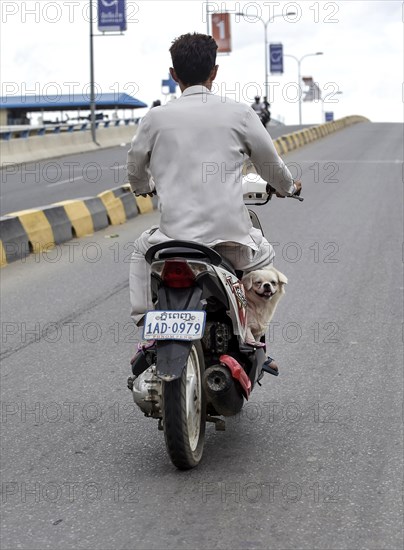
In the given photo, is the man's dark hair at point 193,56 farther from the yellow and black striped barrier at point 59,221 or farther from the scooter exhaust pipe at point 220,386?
the yellow and black striped barrier at point 59,221

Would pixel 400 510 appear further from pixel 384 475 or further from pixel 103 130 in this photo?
pixel 103 130

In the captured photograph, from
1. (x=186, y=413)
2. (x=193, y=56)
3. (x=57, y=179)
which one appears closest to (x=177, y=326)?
(x=186, y=413)

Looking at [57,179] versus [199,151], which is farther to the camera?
[57,179]

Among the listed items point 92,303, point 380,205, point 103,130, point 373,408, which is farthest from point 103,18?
point 373,408

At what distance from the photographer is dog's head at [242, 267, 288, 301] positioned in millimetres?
5176

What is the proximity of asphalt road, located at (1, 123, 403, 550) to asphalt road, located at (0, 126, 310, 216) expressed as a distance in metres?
10.2

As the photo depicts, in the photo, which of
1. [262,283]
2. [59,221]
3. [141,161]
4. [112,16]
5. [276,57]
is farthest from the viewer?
[276,57]

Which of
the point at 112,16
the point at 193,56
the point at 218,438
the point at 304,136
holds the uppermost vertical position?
the point at 112,16

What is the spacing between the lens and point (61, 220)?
14.2m

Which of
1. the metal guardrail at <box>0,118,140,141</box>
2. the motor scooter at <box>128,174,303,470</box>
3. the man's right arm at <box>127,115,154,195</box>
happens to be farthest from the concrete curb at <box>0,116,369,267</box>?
the metal guardrail at <box>0,118,140,141</box>

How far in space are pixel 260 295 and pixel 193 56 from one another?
119 cm

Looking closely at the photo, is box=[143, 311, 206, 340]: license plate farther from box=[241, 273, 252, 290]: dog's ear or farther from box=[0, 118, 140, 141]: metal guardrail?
box=[0, 118, 140, 141]: metal guardrail

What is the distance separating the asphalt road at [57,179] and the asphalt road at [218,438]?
10.2 metres

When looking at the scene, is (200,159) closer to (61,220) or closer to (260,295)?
(260,295)
